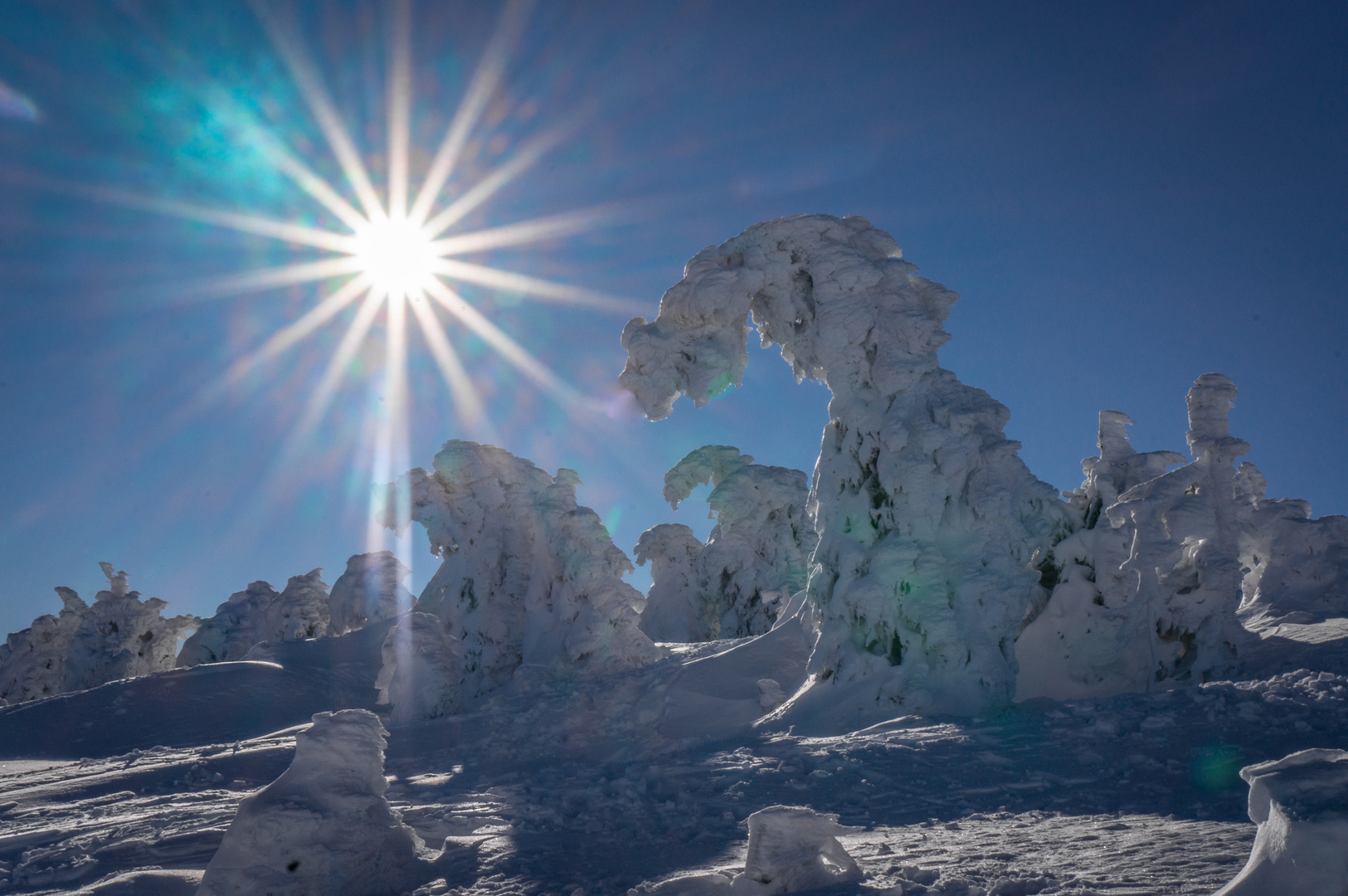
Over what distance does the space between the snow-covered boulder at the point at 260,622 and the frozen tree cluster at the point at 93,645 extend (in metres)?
2.52

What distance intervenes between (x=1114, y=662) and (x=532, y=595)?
17601 mm

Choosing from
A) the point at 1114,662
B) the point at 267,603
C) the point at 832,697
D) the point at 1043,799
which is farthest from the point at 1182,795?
the point at 267,603

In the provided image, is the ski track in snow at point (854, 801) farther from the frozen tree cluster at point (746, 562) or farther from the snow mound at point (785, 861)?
the frozen tree cluster at point (746, 562)

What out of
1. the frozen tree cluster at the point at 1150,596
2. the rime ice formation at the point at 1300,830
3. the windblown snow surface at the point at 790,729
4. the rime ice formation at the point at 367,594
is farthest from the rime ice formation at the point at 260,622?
the rime ice formation at the point at 1300,830

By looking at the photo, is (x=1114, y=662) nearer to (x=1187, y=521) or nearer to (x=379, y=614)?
(x=1187, y=521)

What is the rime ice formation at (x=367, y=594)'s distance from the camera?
3750 cm

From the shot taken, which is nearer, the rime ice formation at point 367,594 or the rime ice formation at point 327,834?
the rime ice formation at point 327,834

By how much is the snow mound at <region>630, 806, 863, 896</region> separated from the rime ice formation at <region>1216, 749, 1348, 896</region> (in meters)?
2.53

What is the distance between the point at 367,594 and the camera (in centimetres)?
3781

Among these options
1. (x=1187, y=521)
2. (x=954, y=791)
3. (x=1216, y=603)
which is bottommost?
(x=954, y=791)

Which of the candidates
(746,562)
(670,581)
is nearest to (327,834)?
(746,562)

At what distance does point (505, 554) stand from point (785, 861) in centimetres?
2344

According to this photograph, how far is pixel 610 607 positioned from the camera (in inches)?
920

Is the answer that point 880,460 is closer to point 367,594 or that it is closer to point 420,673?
point 420,673
